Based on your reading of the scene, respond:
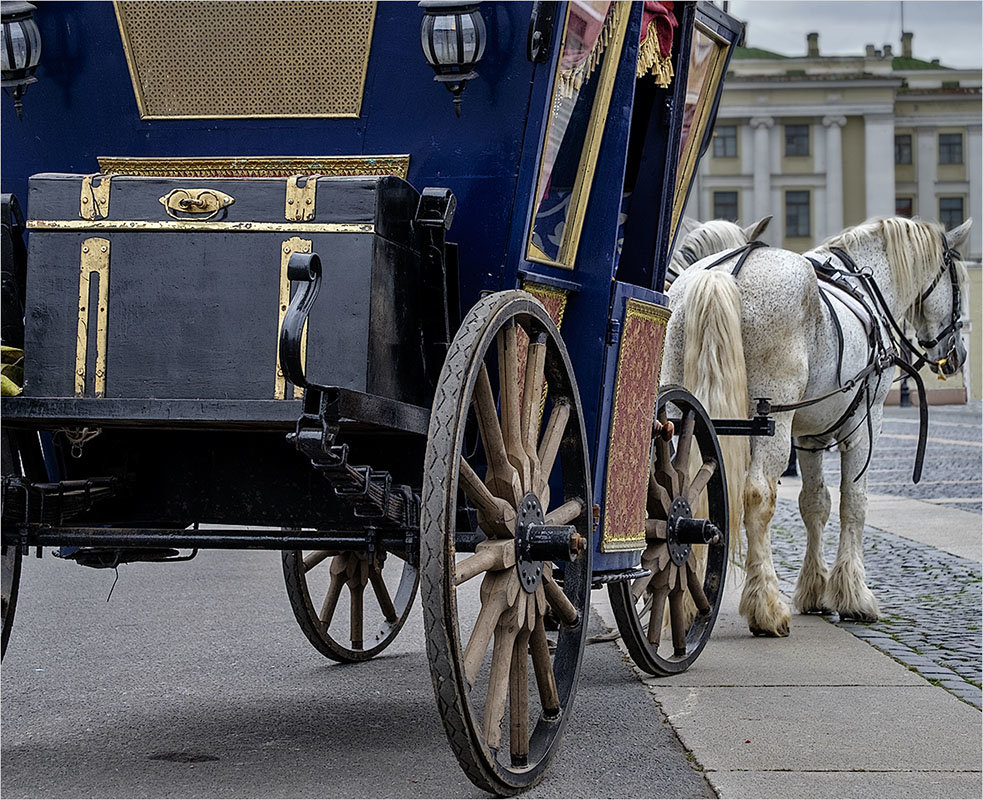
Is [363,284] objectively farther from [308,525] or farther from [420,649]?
[420,649]

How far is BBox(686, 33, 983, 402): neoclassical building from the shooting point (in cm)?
6191

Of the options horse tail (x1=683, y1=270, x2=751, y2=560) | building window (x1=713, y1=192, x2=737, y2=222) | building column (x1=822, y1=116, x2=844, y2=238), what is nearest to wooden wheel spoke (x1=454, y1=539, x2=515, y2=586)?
horse tail (x1=683, y1=270, x2=751, y2=560)

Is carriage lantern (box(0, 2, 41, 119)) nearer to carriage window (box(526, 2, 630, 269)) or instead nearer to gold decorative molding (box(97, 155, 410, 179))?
gold decorative molding (box(97, 155, 410, 179))

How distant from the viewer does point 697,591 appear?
6.26 meters

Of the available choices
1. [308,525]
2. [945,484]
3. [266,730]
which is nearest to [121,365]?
[308,525]

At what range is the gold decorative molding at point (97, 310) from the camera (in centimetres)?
406

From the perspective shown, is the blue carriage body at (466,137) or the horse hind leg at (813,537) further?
the horse hind leg at (813,537)

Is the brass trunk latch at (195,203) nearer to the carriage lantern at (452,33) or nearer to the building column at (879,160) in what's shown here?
the carriage lantern at (452,33)

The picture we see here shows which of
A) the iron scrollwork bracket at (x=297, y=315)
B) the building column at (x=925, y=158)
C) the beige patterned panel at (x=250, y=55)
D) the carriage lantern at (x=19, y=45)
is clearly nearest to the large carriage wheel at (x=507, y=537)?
the iron scrollwork bracket at (x=297, y=315)

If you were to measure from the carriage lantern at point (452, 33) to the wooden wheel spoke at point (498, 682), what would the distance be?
5.31 feet

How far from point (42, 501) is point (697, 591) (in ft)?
9.93

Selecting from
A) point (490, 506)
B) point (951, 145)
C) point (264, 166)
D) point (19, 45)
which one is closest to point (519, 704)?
point (490, 506)

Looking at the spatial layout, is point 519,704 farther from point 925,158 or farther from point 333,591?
point 925,158

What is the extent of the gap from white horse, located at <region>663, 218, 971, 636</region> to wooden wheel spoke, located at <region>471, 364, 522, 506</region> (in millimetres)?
3097
